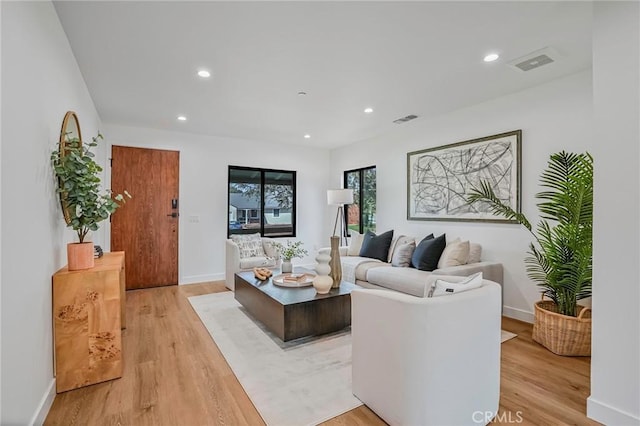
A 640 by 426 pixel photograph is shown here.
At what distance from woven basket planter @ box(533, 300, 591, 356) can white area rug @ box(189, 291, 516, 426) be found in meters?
0.37

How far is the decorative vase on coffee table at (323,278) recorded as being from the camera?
3.04m

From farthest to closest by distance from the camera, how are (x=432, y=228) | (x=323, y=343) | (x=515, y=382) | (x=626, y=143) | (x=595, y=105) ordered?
(x=432, y=228) < (x=323, y=343) < (x=515, y=382) < (x=595, y=105) < (x=626, y=143)

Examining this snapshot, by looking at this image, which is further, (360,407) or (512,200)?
(512,200)

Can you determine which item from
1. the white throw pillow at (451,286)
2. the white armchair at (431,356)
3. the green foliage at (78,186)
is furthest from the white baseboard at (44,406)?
the white throw pillow at (451,286)

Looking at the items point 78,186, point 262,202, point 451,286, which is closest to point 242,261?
point 262,202

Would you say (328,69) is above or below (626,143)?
above

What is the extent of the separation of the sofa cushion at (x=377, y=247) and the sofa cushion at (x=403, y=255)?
35cm

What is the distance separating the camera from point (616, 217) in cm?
181

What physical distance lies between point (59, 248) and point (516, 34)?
380 cm

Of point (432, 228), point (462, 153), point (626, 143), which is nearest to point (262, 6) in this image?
point (626, 143)

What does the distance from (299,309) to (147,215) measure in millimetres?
3559

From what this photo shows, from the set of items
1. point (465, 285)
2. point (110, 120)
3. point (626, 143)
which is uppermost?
point (110, 120)

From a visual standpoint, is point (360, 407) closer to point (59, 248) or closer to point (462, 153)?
point (59, 248)

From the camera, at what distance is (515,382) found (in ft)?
7.38
